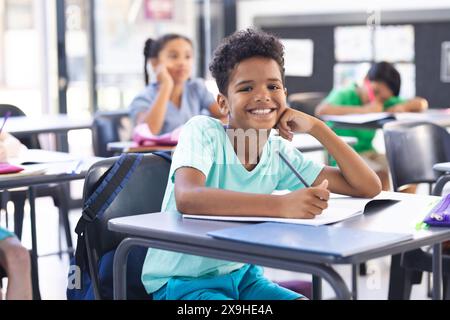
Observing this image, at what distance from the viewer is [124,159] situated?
Result: 2186 mm

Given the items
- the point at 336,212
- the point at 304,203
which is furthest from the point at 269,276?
the point at 304,203

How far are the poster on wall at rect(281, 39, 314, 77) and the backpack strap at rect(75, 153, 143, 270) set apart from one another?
453cm

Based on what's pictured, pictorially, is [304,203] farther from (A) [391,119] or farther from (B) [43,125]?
(A) [391,119]

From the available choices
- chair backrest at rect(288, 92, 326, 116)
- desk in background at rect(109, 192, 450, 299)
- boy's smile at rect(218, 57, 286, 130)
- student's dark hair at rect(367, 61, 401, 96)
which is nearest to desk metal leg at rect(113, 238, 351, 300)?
desk in background at rect(109, 192, 450, 299)

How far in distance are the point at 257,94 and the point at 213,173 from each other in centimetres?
21

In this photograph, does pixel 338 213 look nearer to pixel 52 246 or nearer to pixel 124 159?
pixel 124 159

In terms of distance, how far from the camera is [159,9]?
6.38 m

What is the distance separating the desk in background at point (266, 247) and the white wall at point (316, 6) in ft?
13.8

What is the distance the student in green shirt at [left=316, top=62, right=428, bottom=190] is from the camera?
16.6 ft

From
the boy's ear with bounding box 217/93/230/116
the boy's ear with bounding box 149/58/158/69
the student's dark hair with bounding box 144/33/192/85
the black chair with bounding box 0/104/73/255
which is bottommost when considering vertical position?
the black chair with bounding box 0/104/73/255

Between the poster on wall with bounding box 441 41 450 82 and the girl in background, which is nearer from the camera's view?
the girl in background

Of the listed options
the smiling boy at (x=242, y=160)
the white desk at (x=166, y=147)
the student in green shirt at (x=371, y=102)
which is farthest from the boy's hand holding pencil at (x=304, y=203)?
the student in green shirt at (x=371, y=102)

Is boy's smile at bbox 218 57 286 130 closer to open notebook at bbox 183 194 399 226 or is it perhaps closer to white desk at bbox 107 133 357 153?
open notebook at bbox 183 194 399 226
